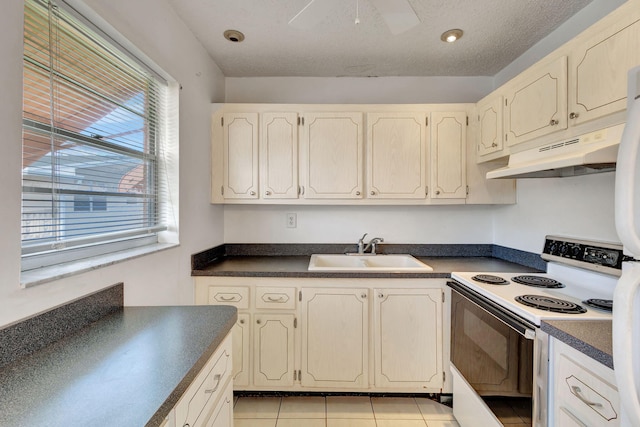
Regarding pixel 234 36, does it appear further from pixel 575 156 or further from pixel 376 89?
pixel 575 156

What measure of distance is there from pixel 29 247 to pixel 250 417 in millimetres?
1577

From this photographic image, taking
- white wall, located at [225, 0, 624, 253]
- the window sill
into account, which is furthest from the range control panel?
the window sill

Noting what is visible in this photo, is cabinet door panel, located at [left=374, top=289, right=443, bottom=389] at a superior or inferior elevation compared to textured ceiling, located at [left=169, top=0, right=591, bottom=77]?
inferior

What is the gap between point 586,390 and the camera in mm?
948

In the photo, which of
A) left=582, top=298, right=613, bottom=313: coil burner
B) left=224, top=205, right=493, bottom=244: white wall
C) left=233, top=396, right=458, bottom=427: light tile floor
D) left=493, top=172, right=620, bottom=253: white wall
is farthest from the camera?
left=224, top=205, right=493, bottom=244: white wall

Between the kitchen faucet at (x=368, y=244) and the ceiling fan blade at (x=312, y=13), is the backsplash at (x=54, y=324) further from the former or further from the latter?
the kitchen faucet at (x=368, y=244)

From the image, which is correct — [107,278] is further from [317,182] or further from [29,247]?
[317,182]

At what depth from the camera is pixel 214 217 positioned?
2.31m

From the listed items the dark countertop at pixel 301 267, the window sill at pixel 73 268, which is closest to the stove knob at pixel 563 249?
the dark countertop at pixel 301 267

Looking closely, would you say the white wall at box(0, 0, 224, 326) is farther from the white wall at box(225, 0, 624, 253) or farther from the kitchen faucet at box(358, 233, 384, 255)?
the kitchen faucet at box(358, 233, 384, 255)

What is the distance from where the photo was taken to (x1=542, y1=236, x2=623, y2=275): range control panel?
1.34 metres

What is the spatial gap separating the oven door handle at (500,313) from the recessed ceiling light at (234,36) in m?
2.10

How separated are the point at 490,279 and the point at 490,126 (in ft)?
3.43

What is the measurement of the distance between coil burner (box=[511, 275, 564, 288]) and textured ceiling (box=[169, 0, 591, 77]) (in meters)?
1.52
